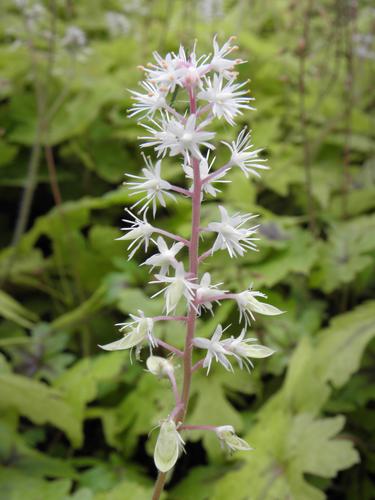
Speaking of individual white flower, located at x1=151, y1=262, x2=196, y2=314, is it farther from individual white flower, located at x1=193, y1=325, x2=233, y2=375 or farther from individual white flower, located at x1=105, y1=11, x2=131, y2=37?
individual white flower, located at x1=105, y1=11, x2=131, y2=37

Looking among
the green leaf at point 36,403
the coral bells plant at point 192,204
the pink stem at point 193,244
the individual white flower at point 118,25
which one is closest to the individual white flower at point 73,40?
the individual white flower at point 118,25

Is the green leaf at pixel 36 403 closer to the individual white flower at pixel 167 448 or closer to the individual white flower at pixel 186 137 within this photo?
the individual white flower at pixel 167 448

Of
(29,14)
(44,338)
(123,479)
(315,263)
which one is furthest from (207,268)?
(29,14)

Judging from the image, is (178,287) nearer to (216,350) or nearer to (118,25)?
(216,350)

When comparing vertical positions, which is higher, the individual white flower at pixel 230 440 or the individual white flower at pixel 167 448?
the individual white flower at pixel 167 448

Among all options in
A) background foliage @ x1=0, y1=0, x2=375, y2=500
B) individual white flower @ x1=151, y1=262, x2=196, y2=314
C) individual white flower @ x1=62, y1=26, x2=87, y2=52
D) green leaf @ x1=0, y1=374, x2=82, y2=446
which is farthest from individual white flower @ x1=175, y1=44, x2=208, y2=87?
individual white flower @ x1=62, y1=26, x2=87, y2=52
